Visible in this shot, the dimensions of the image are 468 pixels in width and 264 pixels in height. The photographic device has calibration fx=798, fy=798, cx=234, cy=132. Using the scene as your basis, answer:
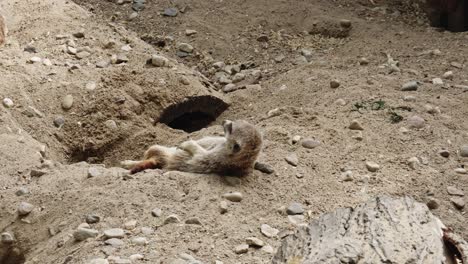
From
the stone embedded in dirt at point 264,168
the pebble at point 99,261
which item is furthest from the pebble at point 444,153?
the pebble at point 99,261

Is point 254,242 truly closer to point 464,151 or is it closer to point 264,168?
point 264,168

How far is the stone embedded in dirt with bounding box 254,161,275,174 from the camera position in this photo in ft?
13.6

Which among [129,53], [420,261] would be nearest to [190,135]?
[129,53]

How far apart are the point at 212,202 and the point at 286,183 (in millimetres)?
479

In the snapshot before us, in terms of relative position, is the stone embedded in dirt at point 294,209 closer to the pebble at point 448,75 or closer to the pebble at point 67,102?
the pebble at point 67,102

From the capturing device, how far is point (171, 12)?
6336mm

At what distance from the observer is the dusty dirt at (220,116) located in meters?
3.71

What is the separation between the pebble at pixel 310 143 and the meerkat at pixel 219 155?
0.49 m

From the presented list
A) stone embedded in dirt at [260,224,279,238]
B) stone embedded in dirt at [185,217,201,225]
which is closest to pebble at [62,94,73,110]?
stone embedded in dirt at [185,217,201,225]

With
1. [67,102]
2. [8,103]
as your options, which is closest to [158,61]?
[67,102]

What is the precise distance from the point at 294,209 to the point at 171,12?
9.64 feet

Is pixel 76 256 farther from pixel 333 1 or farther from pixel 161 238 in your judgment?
pixel 333 1

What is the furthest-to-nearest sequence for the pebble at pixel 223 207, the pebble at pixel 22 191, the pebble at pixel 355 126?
the pebble at pixel 355 126, the pebble at pixel 22 191, the pebble at pixel 223 207

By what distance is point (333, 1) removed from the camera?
21.7ft
